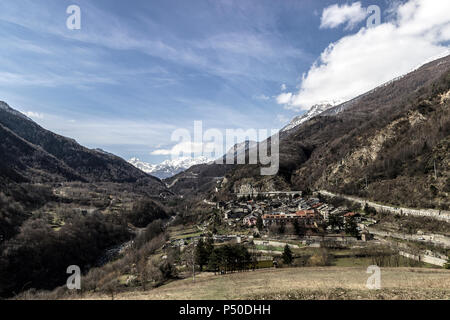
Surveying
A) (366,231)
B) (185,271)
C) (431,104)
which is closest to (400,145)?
(431,104)

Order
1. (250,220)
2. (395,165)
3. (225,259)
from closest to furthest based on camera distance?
(225,259) → (250,220) → (395,165)

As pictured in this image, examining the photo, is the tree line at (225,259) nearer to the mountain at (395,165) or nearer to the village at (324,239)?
the village at (324,239)

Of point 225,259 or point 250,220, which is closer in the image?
point 225,259

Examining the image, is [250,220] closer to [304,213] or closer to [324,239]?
[304,213]

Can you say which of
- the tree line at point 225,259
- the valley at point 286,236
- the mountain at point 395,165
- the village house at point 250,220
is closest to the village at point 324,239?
the village house at point 250,220

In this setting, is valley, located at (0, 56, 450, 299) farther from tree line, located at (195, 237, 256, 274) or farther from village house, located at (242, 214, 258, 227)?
village house, located at (242, 214, 258, 227)

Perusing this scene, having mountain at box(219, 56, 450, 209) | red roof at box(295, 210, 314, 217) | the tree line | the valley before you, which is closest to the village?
red roof at box(295, 210, 314, 217)

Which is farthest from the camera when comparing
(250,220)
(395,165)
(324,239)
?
(395,165)

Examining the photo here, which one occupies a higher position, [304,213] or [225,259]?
[225,259]

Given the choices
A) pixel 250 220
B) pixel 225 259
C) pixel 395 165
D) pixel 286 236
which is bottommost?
pixel 250 220

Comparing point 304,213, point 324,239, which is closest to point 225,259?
point 324,239
